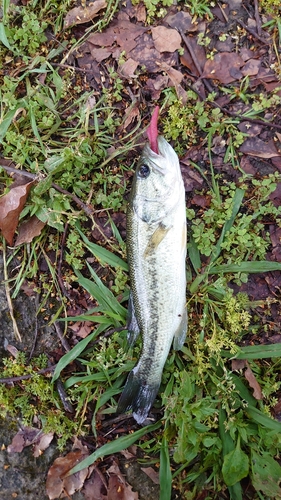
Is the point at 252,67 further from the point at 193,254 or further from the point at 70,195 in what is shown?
the point at 70,195

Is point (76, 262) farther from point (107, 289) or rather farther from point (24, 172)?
point (24, 172)

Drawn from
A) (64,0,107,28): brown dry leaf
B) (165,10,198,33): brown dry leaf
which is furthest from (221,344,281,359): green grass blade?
(64,0,107,28): brown dry leaf

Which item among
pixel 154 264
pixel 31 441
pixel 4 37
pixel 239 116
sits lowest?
pixel 31 441

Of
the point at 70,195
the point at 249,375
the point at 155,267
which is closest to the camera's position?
the point at 155,267

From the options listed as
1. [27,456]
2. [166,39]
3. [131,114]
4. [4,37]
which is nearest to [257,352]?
[27,456]

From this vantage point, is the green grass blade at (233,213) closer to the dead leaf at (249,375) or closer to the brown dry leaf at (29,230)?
the dead leaf at (249,375)

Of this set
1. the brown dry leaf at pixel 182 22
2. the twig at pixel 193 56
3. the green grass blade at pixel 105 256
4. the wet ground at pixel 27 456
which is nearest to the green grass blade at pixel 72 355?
the wet ground at pixel 27 456
